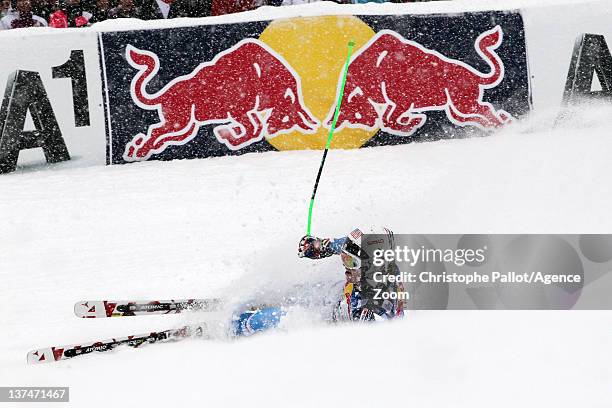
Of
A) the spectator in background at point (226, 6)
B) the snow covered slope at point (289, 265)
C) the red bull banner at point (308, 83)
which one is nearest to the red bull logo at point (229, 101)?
the red bull banner at point (308, 83)

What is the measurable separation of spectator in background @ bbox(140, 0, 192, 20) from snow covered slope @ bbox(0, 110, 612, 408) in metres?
1.59

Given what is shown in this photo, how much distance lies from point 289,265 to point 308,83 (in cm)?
267

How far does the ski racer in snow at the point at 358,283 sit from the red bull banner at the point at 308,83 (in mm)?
3118

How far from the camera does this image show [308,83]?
26.2ft

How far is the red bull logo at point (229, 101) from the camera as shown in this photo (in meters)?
7.89

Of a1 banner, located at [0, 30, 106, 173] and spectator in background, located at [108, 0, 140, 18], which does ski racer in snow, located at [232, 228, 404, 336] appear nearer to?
a1 banner, located at [0, 30, 106, 173]

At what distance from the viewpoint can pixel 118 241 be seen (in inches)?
257

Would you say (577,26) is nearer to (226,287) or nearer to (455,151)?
(455,151)

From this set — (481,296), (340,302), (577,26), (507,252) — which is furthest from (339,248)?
(577,26)

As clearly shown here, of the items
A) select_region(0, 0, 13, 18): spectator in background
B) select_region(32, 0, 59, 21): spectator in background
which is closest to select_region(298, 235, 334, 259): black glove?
select_region(32, 0, 59, 21): spectator in background

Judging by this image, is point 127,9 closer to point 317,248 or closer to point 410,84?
point 410,84

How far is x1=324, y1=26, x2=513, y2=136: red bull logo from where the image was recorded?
8000mm

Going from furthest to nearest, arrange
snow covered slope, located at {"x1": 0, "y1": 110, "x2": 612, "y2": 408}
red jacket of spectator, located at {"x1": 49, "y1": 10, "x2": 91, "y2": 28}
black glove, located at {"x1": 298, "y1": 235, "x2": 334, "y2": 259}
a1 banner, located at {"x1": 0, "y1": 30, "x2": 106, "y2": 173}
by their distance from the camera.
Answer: red jacket of spectator, located at {"x1": 49, "y1": 10, "x2": 91, "y2": 28}, a1 banner, located at {"x1": 0, "y1": 30, "x2": 106, "y2": 173}, black glove, located at {"x1": 298, "y1": 235, "x2": 334, "y2": 259}, snow covered slope, located at {"x1": 0, "y1": 110, "x2": 612, "y2": 408}

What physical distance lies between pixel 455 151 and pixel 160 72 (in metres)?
2.87
